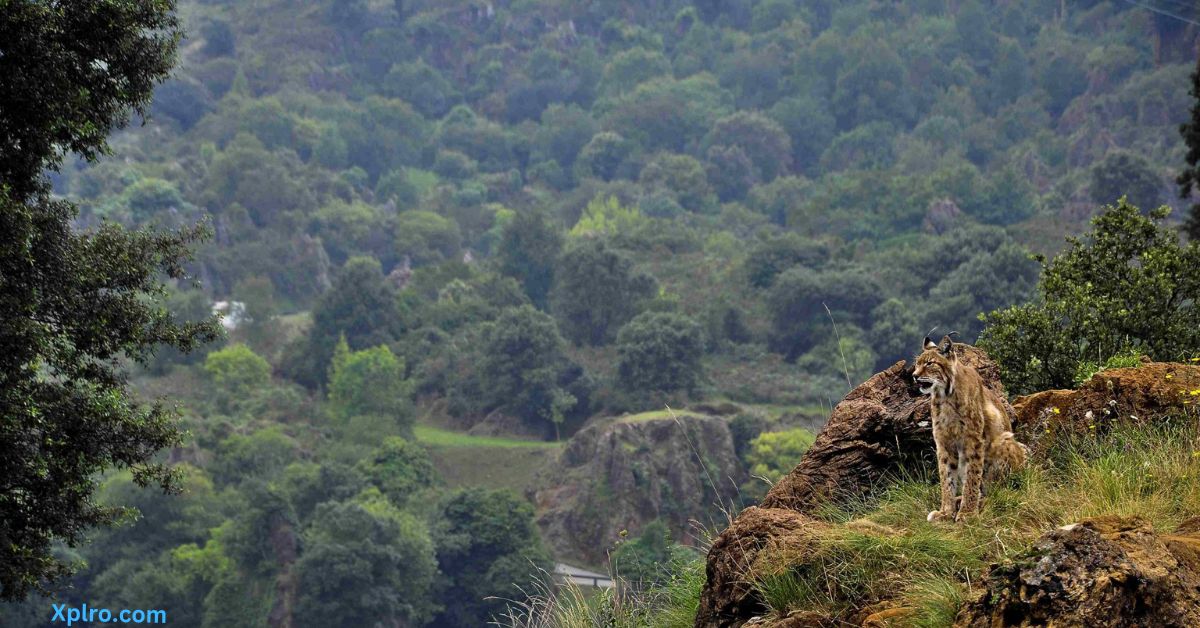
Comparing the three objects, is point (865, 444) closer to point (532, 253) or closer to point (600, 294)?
point (600, 294)

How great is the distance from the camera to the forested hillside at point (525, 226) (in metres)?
57.6

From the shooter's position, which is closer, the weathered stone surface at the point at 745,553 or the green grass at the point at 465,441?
the weathered stone surface at the point at 745,553

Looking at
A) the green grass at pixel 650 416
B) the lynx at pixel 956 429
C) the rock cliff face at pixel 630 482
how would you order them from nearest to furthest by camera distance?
the lynx at pixel 956 429
the rock cliff face at pixel 630 482
the green grass at pixel 650 416

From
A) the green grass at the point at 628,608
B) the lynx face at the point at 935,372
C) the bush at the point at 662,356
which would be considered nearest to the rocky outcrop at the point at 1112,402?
the lynx face at the point at 935,372

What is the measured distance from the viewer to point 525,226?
95688 millimetres

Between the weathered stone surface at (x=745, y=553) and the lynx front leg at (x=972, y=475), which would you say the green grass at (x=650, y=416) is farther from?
the lynx front leg at (x=972, y=475)

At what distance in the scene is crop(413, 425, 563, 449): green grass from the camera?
7231 centimetres

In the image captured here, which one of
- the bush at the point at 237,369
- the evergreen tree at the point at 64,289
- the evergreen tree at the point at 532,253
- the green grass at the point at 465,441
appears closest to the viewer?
the evergreen tree at the point at 64,289

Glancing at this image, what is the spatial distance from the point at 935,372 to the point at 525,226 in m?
88.3

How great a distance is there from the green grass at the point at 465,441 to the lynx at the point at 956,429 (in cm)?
6320

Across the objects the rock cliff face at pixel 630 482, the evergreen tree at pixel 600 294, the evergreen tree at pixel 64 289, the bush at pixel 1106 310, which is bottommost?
the rock cliff face at pixel 630 482

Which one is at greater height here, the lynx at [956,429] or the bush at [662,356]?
the lynx at [956,429]

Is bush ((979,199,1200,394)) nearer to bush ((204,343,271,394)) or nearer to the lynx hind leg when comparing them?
the lynx hind leg

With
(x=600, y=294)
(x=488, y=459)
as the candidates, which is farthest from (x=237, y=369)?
(x=600, y=294)
